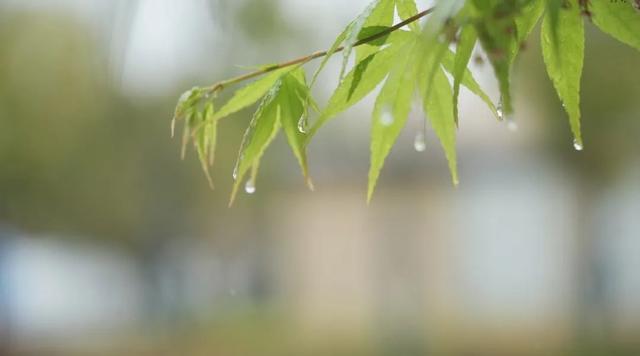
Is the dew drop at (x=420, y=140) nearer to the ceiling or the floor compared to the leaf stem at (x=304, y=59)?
nearer to the floor

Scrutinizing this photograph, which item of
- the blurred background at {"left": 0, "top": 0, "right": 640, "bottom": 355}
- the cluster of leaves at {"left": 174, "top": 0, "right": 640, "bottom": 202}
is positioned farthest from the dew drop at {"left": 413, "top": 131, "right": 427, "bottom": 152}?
the blurred background at {"left": 0, "top": 0, "right": 640, "bottom": 355}

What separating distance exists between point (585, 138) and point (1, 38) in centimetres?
271

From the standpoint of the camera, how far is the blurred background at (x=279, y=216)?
3.97 meters

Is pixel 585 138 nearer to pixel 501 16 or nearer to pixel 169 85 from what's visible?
pixel 169 85

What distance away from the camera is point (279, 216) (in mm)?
5445

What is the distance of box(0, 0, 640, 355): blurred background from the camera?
13.0ft

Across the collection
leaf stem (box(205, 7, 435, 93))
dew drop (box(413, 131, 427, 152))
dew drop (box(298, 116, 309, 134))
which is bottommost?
dew drop (box(413, 131, 427, 152))

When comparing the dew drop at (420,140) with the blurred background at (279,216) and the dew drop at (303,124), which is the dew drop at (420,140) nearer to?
the dew drop at (303,124)

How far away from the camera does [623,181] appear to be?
468 cm

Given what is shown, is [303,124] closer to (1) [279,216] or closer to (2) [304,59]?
(2) [304,59]

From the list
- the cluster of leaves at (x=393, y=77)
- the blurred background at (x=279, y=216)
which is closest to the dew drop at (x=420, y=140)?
the cluster of leaves at (x=393, y=77)

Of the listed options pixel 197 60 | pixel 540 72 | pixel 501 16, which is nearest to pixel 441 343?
pixel 540 72

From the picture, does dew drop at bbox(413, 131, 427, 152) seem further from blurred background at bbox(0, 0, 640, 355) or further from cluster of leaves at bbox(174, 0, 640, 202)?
blurred background at bbox(0, 0, 640, 355)

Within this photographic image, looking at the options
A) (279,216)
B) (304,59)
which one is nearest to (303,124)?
(304,59)
